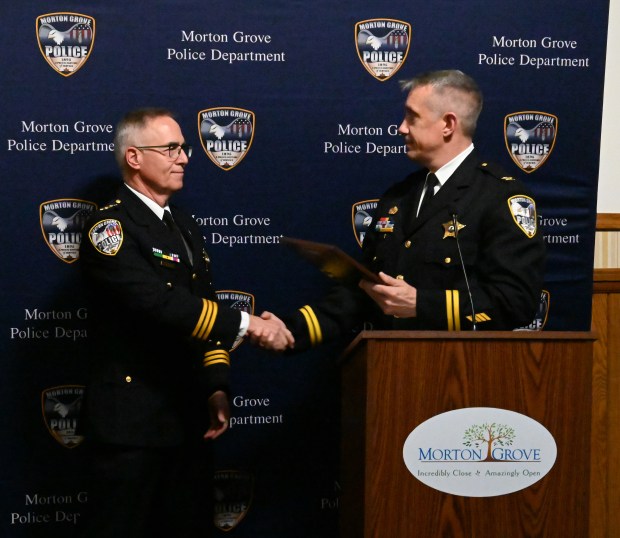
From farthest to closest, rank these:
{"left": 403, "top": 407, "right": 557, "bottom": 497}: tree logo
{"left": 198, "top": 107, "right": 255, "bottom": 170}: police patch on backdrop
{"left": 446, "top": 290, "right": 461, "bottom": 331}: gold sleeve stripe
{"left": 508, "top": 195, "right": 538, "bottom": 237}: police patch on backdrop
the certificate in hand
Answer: {"left": 198, "top": 107, "right": 255, "bottom": 170}: police patch on backdrop
{"left": 508, "top": 195, "right": 538, "bottom": 237}: police patch on backdrop
{"left": 446, "top": 290, "right": 461, "bottom": 331}: gold sleeve stripe
the certificate in hand
{"left": 403, "top": 407, "right": 557, "bottom": 497}: tree logo

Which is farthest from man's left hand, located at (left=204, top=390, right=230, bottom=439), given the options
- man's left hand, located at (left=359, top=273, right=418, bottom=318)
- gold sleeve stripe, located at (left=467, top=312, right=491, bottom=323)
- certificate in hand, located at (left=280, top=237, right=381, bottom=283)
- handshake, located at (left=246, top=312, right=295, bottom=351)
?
gold sleeve stripe, located at (left=467, top=312, right=491, bottom=323)

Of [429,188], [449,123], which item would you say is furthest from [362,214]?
[449,123]

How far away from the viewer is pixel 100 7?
372 centimetres

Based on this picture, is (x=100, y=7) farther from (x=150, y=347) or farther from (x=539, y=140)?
(x=539, y=140)

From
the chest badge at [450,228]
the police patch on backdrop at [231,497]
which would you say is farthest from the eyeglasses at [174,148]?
the police patch on backdrop at [231,497]

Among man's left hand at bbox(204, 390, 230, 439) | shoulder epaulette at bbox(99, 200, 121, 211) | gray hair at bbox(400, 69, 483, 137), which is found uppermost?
gray hair at bbox(400, 69, 483, 137)

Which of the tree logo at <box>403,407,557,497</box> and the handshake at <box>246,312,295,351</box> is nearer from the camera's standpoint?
the tree logo at <box>403,407,557,497</box>

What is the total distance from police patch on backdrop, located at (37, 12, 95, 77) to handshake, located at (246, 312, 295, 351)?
1316 mm

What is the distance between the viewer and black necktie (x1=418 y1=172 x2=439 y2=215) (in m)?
3.32

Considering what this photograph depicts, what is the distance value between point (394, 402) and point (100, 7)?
2158 millimetres

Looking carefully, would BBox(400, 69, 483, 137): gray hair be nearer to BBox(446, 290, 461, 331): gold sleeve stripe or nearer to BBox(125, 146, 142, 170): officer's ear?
BBox(446, 290, 461, 331): gold sleeve stripe

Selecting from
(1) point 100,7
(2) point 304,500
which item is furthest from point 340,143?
(2) point 304,500

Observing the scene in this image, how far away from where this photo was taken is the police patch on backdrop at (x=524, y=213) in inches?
122

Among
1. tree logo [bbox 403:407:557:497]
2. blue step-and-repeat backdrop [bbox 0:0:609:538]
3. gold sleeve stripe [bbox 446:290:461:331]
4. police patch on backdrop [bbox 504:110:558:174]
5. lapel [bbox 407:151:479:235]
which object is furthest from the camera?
Result: police patch on backdrop [bbox 504:110:558:174]
